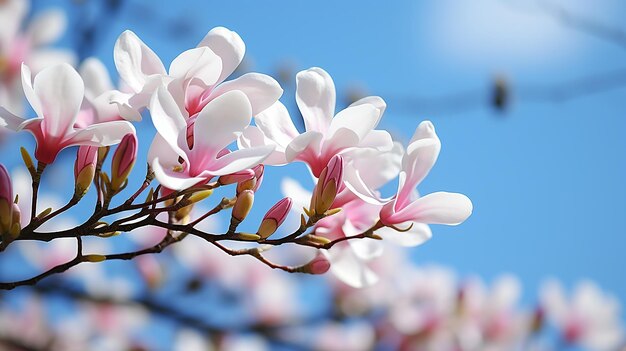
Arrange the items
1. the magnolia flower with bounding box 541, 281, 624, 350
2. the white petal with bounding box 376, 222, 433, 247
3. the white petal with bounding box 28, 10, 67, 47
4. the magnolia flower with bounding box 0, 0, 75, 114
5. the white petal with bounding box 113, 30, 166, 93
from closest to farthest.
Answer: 1. the white petal with bounding box 113, 30, 166, 93
2. the white petal with bounding box 376, 222, 433, 247
3. the white petal with bounding box 28, 10, 67, 47
4. the magnolia flower with bounding box 0, 0, 75, 114
5. the magnolia flower with bounding box 541, 281, 624, 350

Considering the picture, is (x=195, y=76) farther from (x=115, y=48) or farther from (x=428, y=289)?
(x=428, y=289)

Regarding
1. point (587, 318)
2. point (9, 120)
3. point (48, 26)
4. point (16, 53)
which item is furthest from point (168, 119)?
point (587, 318)

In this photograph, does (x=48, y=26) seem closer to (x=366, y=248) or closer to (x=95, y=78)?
(x=95, y=78)

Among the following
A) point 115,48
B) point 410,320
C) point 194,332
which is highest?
point 410,320

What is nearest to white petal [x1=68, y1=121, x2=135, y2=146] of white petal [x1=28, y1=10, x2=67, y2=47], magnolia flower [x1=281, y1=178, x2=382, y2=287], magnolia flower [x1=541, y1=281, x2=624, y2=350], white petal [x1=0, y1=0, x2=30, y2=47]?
magnolia flower [x1=281, y1=178, x2=382, y2=287]

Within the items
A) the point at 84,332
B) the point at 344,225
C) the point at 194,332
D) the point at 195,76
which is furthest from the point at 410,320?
the point at 195,76

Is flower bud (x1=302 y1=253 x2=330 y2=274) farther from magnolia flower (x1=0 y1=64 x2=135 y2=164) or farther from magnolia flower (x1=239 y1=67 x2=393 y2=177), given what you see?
magnolia flower (x1=0 y1=64 x2=135 y2=164)
